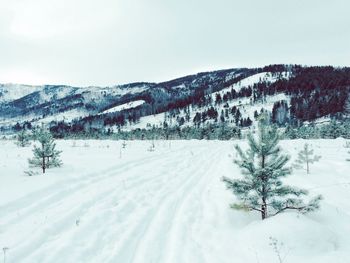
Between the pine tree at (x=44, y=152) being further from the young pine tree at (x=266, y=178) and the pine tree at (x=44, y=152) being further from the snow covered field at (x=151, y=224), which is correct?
the young pine tree at (x=266, y=178)

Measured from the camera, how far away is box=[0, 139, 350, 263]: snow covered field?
18.4ft

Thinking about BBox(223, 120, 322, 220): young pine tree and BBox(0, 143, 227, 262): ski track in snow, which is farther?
BBox(223, 120, 322, 220): young pine tree

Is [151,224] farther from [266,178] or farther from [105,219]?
[266,178]

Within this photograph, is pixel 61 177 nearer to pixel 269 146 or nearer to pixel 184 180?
pixel 184 180

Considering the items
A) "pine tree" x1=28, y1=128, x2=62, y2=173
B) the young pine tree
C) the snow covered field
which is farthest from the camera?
"pine tree" x1=28, y1=128, x2=62, y2=173

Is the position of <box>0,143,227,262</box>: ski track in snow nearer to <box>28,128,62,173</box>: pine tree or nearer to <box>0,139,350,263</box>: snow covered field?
<box>0,139,350,263</box>: snow covered field

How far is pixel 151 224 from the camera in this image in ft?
23.6

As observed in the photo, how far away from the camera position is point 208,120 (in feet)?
566

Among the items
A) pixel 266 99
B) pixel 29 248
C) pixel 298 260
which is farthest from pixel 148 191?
pixel 266 99

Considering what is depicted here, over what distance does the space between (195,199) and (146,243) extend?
3.76 metres

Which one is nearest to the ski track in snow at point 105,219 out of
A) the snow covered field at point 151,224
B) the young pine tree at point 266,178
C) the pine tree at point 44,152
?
the snow covered field at point 151,224

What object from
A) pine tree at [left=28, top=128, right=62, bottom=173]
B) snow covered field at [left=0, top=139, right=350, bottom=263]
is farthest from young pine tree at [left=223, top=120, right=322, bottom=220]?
pine tree at [left=28, top=128, right=62, bottom=173]

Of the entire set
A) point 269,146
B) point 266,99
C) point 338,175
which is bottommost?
point 338,175

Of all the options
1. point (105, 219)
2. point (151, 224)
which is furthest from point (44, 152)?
point (151, 224)
